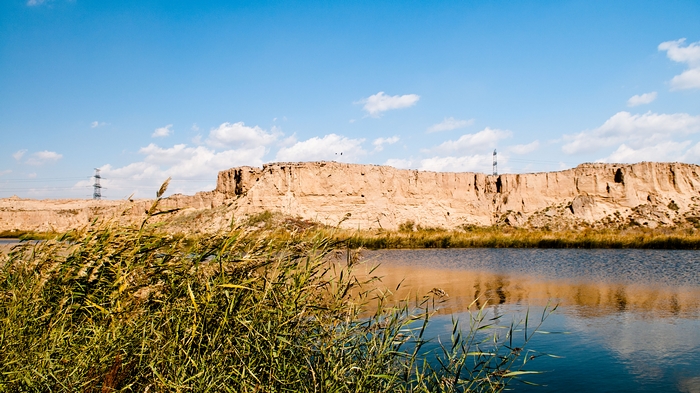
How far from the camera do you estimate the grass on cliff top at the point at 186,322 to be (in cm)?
376

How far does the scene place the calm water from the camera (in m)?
7.16

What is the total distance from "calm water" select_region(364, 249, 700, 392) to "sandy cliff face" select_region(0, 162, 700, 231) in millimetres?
29173

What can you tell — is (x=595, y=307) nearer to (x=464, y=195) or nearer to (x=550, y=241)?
(x=550, y=241)

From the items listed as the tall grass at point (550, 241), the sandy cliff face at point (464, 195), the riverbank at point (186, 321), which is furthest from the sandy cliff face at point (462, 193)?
the riverbank at point (186, 321)

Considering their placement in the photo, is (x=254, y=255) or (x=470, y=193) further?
(x=470, y=193)

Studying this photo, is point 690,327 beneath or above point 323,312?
beneath

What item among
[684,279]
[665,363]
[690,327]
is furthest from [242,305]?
[684,279]

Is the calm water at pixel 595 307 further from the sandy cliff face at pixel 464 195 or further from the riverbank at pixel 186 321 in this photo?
the sandy cliff face at pixel 464 195

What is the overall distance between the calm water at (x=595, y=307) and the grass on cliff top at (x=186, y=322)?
3.08 ft

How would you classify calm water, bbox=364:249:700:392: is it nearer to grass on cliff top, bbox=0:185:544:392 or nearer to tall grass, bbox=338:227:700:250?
grass on cliff top, bbox=0:185:544:392

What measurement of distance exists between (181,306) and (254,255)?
835mm

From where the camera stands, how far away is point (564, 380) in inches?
272

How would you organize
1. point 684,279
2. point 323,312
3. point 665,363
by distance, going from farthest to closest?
point 684,279
point 665,363
point 323,312

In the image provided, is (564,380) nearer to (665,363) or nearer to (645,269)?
(665,363)
